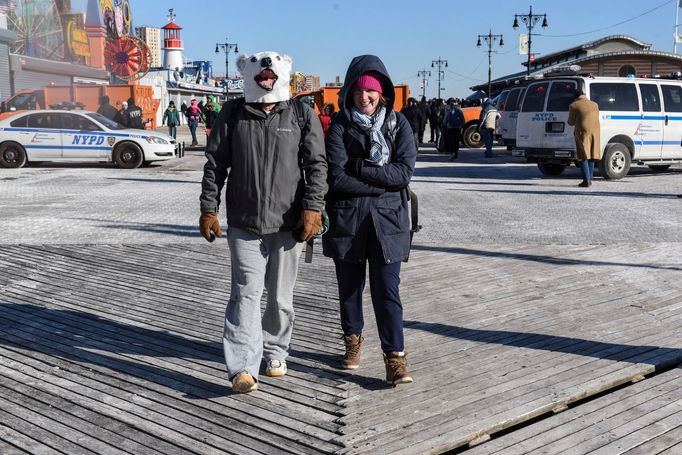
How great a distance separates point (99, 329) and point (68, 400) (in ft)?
4.55

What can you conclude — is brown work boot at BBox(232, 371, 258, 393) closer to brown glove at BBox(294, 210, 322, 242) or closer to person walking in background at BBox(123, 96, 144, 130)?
brown glove at BBox(294, 210, 322, 242)

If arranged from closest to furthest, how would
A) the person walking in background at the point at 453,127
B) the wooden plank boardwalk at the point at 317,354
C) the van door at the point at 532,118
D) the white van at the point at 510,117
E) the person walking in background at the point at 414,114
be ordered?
the wooden plank boardwalk at the point at 317,354, the van door at the point at 532,118, the white van at the point at 510,117, the person walking in background at the point at 414,114, the person walking in background at the point at 453,127

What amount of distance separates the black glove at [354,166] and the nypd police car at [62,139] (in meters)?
16.5

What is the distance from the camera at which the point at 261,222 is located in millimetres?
4137

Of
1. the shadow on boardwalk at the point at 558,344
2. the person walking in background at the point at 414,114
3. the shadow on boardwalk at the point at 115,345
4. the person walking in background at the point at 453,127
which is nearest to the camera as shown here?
the shadow on boardwalk at the point at 115,345

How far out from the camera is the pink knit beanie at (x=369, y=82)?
13.8 feet

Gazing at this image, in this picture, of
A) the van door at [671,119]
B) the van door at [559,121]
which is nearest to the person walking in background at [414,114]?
the van door at [559,121]

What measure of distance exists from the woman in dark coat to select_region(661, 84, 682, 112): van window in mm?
13818

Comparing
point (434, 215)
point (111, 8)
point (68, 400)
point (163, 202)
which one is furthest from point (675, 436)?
point (111, 8)

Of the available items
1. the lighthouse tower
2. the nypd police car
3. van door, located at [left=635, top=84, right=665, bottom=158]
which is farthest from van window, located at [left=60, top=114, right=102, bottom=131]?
the lighthouse tower

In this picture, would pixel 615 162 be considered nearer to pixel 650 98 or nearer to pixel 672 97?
pixel 650 98

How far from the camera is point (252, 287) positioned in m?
4.17

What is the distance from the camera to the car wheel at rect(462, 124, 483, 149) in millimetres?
27359

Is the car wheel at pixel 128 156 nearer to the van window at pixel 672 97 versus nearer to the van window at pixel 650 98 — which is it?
the van window at pixel 650 98
